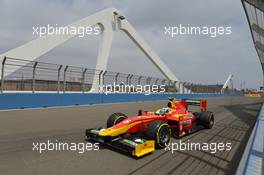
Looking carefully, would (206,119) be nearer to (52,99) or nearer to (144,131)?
(144,131)

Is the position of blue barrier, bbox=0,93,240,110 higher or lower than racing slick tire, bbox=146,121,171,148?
higher

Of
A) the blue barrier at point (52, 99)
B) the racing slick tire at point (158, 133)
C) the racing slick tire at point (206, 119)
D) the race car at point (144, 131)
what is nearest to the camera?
the race car at point (144, 131)

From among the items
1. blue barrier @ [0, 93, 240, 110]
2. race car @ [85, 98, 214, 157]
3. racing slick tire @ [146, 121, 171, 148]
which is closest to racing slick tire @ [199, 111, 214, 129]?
race car @ [85, 98, 214, 157]

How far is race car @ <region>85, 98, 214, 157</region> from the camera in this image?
4186mm

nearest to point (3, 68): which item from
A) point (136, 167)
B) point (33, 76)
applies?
point (33, 76)

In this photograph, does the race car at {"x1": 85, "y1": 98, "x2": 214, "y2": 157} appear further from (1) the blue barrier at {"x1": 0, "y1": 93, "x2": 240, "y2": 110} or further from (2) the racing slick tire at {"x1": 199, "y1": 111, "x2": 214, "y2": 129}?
(1) the blue barrier at {"x1": 0, "y1": 93, "x2": 240, "y2": 110}

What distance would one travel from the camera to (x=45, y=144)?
4.69 metres

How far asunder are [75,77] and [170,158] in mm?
12180

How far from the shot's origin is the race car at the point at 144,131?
419 cm

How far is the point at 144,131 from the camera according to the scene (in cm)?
508

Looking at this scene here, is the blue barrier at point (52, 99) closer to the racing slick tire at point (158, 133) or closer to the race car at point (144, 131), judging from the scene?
the race car at point (144, 131)

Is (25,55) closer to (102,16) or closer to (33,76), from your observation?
(102,16)

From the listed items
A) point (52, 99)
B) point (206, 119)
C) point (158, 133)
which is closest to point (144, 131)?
point (158, 133)

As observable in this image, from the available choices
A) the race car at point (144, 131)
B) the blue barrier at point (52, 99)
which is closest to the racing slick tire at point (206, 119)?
the race car at point (144, 131)
